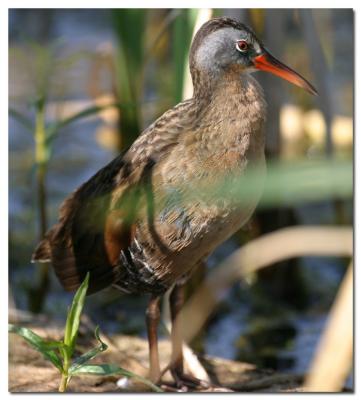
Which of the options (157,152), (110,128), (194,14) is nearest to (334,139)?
(194,14)

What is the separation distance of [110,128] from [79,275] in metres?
1.99

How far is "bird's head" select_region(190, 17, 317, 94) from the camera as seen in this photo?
246cm

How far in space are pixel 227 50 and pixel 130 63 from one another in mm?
1120

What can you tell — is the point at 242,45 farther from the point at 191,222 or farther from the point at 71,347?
the point at 71,347

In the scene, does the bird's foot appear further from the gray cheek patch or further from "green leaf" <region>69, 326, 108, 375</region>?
the gray cheek patch

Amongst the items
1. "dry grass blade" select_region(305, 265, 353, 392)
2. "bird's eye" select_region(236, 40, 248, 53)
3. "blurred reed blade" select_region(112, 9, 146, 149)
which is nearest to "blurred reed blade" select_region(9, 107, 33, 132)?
"blurred reed blade" select_region(112, 9, 146, 149)

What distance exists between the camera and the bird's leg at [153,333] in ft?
9.28

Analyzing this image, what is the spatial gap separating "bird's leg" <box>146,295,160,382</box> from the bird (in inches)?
7.4

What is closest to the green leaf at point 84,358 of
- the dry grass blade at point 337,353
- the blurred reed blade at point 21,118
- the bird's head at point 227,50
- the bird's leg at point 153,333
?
the bird's leg at point 153,333

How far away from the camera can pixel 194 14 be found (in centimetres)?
290

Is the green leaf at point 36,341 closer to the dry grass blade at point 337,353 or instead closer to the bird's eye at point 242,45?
the bird's eye at point 242,45

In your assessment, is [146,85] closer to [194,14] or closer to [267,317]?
[267,317]

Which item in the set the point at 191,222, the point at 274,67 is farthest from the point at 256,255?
the point at 274,67

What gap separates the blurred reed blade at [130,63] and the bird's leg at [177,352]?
2.72 ft
